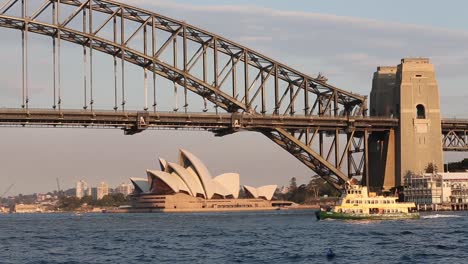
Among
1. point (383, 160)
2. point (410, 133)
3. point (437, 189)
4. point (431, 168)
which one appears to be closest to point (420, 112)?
point (410, 133)

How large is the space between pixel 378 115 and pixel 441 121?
9227 millimetres

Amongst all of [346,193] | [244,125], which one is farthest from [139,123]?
[346,193]

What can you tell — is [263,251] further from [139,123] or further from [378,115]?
[378,115]

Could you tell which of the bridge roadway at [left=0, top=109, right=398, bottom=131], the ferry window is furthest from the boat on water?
the ferry window

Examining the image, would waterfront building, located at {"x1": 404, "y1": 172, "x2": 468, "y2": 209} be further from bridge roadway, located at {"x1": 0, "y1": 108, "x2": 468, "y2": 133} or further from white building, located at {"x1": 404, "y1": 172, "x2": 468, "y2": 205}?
bridge roadway, located at {"x1": 0, "y1": 108, "x2": 468, "y2": 133}

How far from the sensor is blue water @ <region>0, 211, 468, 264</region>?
7538 cm

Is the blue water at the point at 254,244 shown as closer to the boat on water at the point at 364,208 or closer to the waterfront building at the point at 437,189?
the boat on water at the point at 364,208

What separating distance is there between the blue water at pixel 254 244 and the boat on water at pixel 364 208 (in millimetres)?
5557

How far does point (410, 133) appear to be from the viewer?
155 m

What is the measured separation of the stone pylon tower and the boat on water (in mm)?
28691

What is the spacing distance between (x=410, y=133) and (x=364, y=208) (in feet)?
108

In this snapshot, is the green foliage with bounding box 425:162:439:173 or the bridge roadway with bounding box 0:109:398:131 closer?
the bridge roadway with bounding box 0:109:398:131

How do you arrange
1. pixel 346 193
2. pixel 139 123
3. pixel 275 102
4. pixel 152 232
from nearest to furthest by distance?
pixel 152 232, pixel 346 193, pixel 139 123, pixel 275 102

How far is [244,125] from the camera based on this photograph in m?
144
